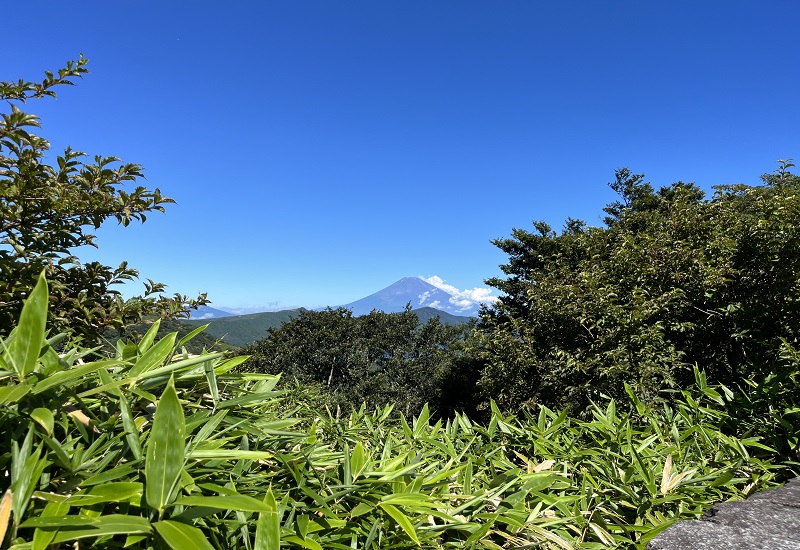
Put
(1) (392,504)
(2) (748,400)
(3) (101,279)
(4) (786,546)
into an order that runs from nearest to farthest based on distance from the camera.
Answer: (1) (392,504)
(4) (786,546)
(2) (748,400)
(3) (101,279)

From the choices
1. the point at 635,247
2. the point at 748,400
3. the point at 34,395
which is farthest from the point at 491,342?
the point at 34,395

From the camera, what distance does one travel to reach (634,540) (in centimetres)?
143

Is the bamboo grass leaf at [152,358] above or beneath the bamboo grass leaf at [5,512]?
above

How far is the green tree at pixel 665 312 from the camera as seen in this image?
15.7 feet

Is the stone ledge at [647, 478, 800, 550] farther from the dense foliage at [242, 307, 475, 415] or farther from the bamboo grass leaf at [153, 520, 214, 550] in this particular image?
the dense foliage at [242, 307, 475, 415]

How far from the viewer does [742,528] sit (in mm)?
1377

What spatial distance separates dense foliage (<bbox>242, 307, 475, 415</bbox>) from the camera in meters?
26.2

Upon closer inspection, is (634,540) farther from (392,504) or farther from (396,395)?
(396,395)

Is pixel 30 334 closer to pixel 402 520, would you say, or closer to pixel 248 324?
pixel 402 520

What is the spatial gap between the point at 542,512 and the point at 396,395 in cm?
2587

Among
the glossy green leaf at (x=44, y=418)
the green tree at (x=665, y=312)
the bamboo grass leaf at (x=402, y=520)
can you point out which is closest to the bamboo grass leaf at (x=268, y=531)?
the bamboo grass leaf at (x=402, y=520)

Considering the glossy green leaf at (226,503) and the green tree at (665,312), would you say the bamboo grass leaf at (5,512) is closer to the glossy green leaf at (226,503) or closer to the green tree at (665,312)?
the glossy green leaf at (226,503)

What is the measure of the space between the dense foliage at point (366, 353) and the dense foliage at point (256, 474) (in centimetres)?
2305

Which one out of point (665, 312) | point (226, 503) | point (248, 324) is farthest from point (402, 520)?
point (248, 324)
